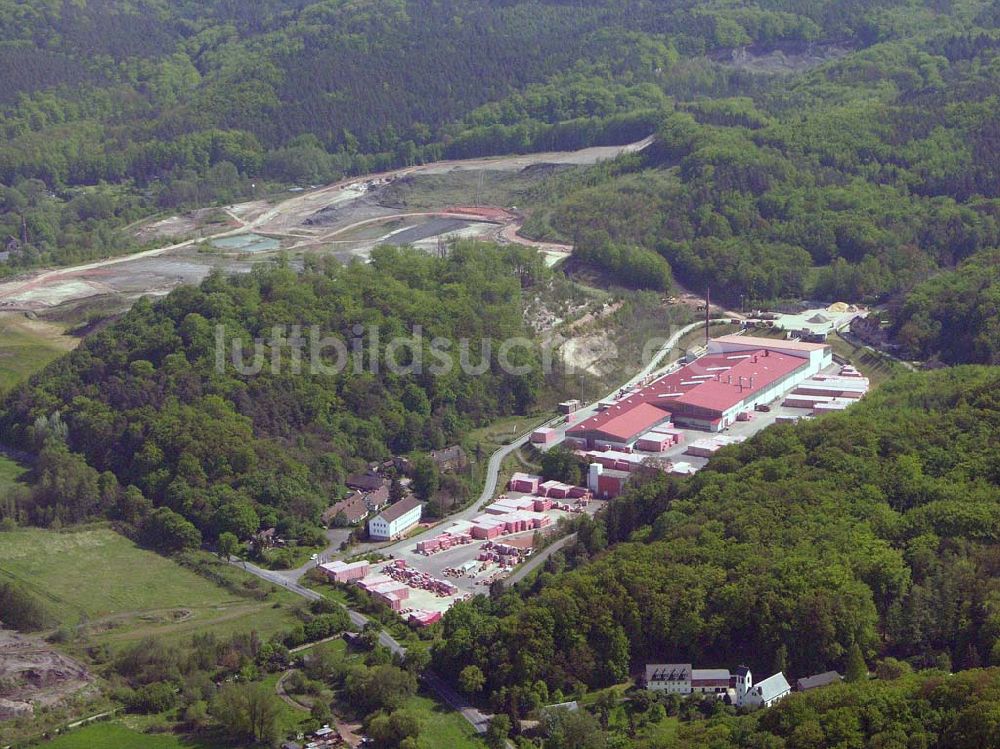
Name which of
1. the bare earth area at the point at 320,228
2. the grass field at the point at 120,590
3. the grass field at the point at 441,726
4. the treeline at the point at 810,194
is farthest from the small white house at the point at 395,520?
the treeline at the point at 810,194

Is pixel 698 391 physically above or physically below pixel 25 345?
below

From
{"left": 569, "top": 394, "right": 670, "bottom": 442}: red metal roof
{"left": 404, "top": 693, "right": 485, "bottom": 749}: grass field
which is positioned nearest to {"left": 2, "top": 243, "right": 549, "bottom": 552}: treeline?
{"left": 569, "top": 394, "right": 670, "bottom": 442}: red metal roof

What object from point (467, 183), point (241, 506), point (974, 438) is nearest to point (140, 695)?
point (241, 506)

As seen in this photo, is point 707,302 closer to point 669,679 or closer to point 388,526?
point 388,526

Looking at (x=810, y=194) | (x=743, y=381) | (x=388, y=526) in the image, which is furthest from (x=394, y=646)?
(x=810, y=194)

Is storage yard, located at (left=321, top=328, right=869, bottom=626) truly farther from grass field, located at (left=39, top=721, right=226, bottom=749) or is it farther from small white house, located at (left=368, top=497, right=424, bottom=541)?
grass field, located at (left=39, top=721, right=226, bottom=749)

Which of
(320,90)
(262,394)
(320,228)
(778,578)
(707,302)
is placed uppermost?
(320,90)
